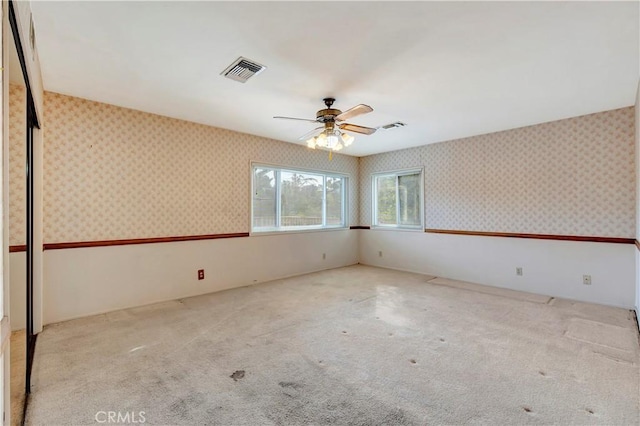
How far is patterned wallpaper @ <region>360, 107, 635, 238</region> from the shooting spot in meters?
3.69

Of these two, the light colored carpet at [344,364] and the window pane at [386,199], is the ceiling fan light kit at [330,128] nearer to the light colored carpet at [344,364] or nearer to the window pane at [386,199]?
the light colored carpet at [344,364]

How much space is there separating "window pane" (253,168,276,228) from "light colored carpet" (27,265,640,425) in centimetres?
169

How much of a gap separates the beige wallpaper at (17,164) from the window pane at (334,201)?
4.55m

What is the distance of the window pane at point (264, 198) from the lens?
197 inches

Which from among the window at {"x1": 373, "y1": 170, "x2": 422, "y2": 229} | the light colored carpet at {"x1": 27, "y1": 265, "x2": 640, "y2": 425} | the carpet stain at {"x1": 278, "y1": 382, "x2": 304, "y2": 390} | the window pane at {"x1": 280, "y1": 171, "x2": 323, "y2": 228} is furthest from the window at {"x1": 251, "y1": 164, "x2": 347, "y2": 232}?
the carpet stain at {"x1": 278, "y1": 382, "x2": 304, "y2": 390}

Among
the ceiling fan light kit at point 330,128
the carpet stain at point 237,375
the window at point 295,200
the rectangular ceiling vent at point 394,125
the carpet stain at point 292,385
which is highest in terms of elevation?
the rectangular ceiling vent at point 394,125

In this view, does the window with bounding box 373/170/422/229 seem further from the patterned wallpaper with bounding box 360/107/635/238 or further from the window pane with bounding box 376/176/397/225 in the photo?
the patterned wallpaper with bounding box 360/107/635/238

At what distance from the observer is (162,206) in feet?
12.9

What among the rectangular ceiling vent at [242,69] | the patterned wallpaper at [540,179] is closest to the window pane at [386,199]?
the patterned wallpaper at [540,179]

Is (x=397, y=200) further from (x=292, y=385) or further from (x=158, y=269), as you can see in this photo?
(x=292, y=385)

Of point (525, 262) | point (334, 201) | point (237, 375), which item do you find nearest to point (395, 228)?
point (334, 201)

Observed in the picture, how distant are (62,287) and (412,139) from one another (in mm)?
5059

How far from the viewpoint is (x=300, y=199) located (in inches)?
224

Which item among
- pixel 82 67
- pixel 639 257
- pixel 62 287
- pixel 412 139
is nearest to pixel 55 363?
pixel 62 287
